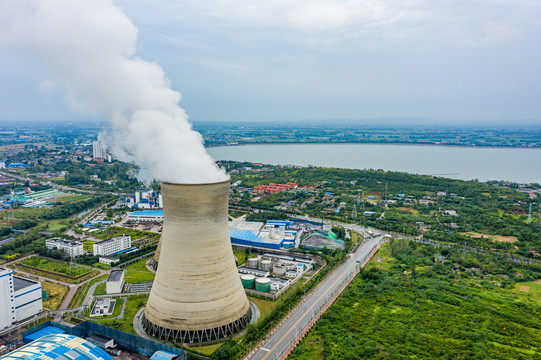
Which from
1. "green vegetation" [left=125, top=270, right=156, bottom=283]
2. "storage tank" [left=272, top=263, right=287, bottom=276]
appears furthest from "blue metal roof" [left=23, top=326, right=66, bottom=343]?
"storage tank" [left=272, top=263, right=287, bottom=276]

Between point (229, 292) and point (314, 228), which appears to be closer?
point (229, 292)

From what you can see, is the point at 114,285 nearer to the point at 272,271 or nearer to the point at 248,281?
the point at 248,281

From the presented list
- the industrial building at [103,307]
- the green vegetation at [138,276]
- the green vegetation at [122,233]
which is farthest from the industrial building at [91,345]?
the green vegetation at [122,233]

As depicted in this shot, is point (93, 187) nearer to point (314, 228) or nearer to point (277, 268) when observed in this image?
point (314, 228)

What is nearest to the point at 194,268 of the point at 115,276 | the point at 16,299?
the point at 115,276

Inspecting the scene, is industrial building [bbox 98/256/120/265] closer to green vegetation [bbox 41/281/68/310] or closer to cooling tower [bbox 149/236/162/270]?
cooling tower [bbox 149/236/162/270]

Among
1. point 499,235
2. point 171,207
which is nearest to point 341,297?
point 171,207
